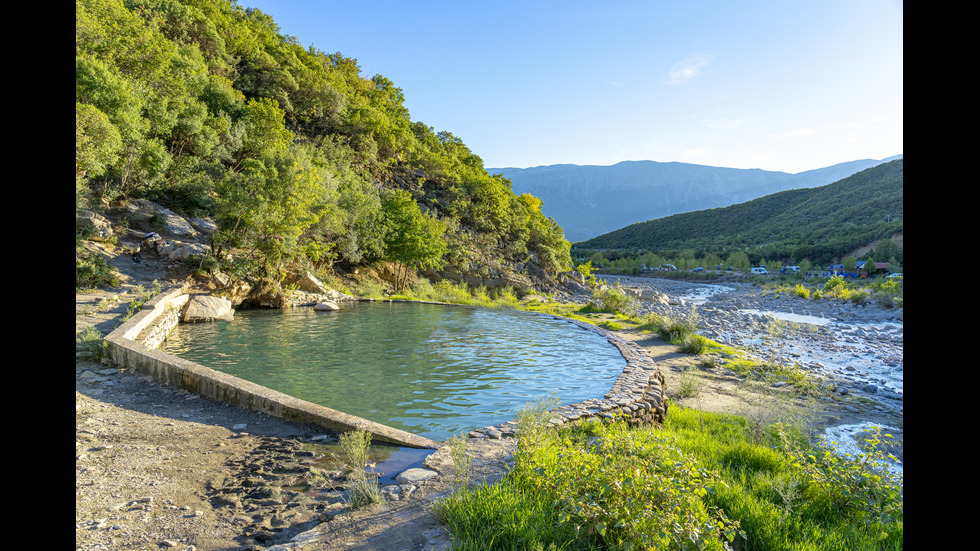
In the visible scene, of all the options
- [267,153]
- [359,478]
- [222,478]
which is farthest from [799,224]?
[222,478]

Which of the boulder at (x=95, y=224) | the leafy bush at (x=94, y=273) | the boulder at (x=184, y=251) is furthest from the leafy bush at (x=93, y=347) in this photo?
the boulder at (x=95, y=224)

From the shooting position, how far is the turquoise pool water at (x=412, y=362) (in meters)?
A: 6.38

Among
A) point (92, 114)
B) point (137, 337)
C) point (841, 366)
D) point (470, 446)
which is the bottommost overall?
point (841, 366)

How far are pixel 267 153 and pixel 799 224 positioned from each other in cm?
5670

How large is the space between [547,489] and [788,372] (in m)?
7.63

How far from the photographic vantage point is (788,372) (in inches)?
340

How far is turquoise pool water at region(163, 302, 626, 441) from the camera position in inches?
251

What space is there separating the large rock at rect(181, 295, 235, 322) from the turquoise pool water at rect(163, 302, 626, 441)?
0.45 meters

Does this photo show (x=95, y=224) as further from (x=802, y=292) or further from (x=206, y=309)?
(x=802, y=292)

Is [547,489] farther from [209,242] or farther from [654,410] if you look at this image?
[209,242]

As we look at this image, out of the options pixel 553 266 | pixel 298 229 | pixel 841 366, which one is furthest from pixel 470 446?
pixel 553 266

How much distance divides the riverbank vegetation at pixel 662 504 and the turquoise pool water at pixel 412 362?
2353 mm

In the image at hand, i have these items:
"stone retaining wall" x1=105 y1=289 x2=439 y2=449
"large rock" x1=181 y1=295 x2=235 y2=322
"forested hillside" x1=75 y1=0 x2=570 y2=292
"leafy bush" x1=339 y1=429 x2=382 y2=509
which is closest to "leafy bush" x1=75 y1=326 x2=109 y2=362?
"stone retaining wall" x1=105 y1=289 x2=439 y2=449

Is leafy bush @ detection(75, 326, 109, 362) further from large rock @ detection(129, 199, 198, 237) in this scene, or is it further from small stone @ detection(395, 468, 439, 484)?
large rock @ detection(129, 199, 198, 237)
